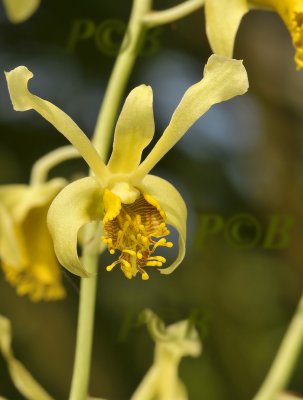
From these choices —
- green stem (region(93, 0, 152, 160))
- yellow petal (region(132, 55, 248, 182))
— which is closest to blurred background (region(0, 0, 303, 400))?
green stem (region(93, 0, 152, 160))

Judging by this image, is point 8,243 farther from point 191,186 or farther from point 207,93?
point 191,186

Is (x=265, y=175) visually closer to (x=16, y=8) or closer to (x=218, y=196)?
(x=218, y=196)

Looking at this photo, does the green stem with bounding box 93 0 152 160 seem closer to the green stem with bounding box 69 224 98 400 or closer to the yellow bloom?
the green stem with bounding box 69 224 98 400

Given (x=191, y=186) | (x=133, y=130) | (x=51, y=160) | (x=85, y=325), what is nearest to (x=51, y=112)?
(x=133, y=130)

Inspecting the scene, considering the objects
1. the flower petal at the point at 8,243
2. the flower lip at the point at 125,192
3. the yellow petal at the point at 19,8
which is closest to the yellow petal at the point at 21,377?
the flower petal at the point at 8,243

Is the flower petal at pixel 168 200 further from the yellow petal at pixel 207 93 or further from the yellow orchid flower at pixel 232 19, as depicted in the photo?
the yellow orchid flower at pixel 232 19
